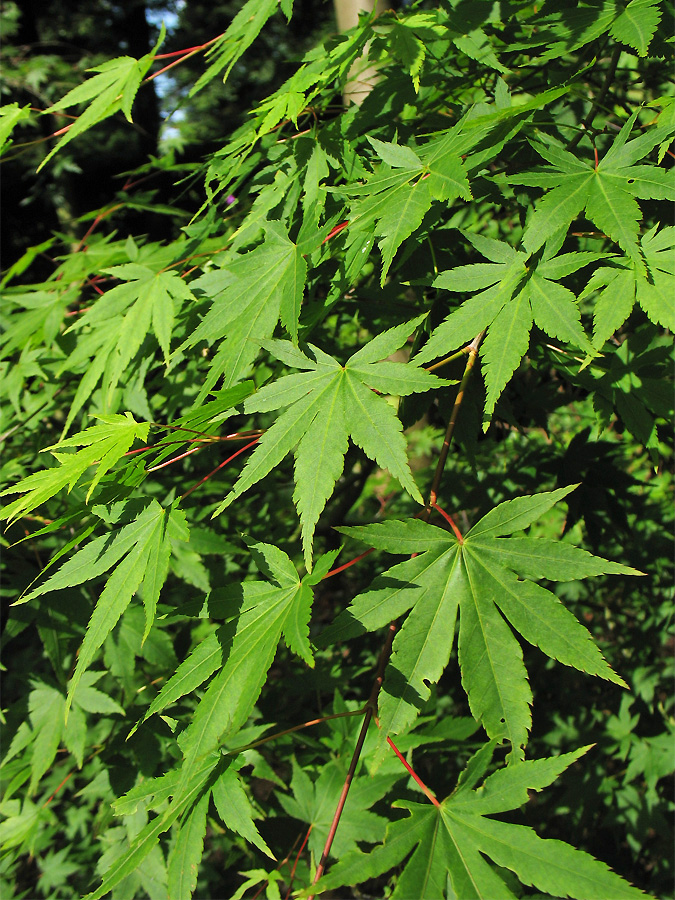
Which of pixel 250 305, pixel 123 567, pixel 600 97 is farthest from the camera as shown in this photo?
pixel 600 97

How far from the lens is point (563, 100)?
5.61 feet

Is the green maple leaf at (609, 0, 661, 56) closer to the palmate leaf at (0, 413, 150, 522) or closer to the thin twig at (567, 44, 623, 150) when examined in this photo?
the thin twig at (567, 44, 623, 150)

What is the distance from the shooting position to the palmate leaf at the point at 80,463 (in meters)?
1.05

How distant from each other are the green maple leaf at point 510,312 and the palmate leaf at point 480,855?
60 cm

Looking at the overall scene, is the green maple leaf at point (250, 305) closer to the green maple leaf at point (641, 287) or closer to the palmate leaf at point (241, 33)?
the palmate leaf at point (241, 33)

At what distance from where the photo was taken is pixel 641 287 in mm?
1090

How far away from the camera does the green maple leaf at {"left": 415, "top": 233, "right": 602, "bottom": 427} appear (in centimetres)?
109

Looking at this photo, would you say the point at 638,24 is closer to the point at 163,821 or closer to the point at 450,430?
the point at 450,430

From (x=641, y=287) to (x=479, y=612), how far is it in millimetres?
597

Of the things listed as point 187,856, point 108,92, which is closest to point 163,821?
point 187,856

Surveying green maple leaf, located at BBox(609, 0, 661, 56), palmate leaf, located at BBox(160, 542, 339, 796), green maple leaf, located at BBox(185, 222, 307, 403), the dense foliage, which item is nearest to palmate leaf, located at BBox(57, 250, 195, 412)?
the dense foliage

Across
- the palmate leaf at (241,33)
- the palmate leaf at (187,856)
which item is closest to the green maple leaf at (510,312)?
the palmate leaf at (241,33)

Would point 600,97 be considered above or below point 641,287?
above

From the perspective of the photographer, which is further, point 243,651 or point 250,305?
point 250,305
